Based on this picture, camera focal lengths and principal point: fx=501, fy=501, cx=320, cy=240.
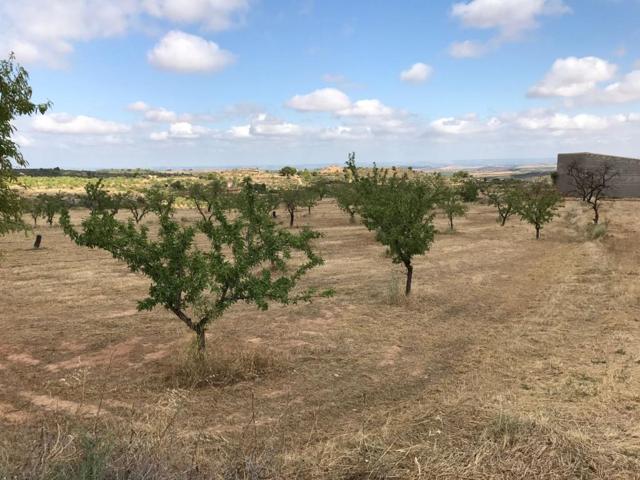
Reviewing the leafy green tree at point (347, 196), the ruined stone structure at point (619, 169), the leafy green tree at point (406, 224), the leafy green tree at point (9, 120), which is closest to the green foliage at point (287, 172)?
the ruined stone structure at point (619, 169)

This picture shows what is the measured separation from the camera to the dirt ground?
5473 millimetres

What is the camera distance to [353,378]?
385 inches

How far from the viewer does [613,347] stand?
11.2m

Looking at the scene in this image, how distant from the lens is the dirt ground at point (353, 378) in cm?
547

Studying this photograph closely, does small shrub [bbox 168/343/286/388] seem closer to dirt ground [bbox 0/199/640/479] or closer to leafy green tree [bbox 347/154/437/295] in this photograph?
dirt ground [bbox 0/199/640/479]

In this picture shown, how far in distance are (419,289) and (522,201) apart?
74.0ft

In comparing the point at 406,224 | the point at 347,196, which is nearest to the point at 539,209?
the point at 347,196

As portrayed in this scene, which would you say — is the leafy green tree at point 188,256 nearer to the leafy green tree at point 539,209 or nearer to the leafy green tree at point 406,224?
the leafy green tree at point 406,224

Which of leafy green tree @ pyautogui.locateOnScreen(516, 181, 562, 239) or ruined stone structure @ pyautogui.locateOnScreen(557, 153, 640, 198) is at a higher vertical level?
ruined stone structure @ pyautogui.locateOnScreen(557, 153, 640, 198)

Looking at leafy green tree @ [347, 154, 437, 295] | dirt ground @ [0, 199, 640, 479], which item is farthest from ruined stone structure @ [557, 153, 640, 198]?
leafy green tree @ [347, 154, 437, 295]

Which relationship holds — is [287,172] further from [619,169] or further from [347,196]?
[347,196]

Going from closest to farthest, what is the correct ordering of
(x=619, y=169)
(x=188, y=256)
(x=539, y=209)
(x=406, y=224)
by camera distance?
(x=188, y=256) < (x=406, y=224) < (x=539, y=209) < (x=619, y=169)

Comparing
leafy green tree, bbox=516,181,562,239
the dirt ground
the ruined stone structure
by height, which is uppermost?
the ruined stone structure

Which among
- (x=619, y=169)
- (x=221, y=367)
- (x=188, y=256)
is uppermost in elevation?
(x=619, y=169)
